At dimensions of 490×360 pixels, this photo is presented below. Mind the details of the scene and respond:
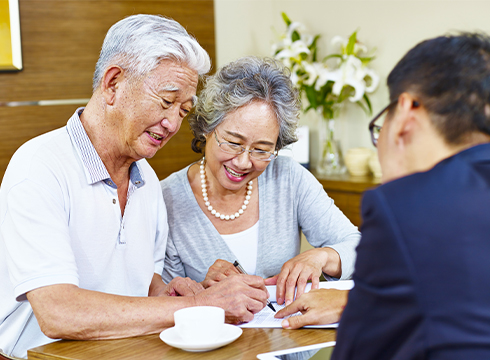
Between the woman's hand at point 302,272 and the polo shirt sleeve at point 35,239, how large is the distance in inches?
24.1

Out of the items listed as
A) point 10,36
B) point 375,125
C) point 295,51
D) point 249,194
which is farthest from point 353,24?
point 375,125

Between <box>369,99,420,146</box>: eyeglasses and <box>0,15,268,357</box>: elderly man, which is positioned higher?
<box>369,99,420,146</box>: eyeglasses

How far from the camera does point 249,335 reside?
49.6 inches

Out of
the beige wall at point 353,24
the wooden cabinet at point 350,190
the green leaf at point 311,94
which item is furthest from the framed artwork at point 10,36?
the wooden cabinet at point 350,190

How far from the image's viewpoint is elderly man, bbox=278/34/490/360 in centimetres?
69

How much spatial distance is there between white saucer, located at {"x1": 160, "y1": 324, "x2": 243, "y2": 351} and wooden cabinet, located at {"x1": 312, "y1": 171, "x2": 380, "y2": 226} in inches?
86.6

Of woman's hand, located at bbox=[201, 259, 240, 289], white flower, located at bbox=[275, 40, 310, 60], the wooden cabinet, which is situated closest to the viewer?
woman's hand, located at bbox=[201, 259, 240, 289]

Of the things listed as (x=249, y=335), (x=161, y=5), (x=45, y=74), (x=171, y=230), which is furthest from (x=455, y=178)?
(x=161, y=5)

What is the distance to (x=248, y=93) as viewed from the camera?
1.86 metres

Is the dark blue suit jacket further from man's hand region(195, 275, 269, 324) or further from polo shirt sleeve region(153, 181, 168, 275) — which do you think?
polo shirt sleeve region(153, 181, 168, 275)

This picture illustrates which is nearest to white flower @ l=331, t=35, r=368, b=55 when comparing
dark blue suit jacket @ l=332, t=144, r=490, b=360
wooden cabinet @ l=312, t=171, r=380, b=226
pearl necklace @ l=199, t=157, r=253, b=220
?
wooden cabinet @ l=312, t=171, r=380, b=226

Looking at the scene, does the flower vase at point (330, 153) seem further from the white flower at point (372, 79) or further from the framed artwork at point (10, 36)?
the framed artwork at point (10, 36)

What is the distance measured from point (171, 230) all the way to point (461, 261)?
1431mm

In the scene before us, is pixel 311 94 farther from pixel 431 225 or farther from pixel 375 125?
pixel 431 225
